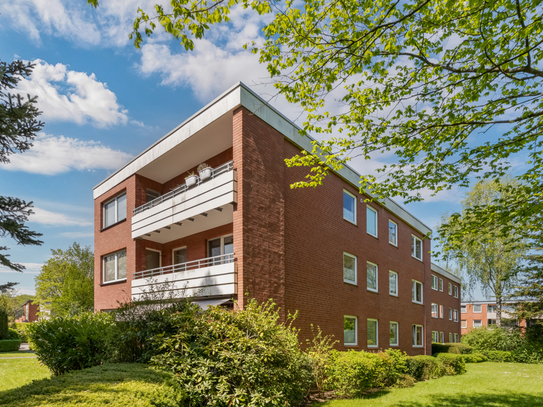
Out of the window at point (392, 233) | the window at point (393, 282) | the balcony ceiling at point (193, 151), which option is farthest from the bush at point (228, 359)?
the window at point (392, 233)

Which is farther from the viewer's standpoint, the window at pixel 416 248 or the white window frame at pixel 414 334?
the window at pixel 416 248

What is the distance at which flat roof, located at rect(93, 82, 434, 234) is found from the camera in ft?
37.2

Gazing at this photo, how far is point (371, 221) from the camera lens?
63.6 ft

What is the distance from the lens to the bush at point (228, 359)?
6785 mm

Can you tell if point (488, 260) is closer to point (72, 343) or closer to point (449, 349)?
point (449, 349)

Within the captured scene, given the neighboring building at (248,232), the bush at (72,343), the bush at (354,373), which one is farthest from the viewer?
the neighboring building at (248,232)

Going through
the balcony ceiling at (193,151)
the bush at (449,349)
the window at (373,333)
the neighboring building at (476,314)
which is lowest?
the neighboring building at (476,314)

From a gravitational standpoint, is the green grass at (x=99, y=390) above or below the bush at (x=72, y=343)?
above

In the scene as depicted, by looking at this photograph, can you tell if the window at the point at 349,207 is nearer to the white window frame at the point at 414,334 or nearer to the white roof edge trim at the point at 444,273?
the white window frame at the point at 414,334

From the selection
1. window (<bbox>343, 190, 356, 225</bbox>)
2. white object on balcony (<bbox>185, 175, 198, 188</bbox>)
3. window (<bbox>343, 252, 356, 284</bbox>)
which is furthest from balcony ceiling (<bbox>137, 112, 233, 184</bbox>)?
window (<bbox>343, 252, 356, 284</bbox>)

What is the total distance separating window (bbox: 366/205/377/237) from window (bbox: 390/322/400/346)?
213 inches

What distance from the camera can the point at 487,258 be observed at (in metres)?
34.4

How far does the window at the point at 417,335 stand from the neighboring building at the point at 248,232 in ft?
5.77

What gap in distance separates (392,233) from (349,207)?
5.91 m
